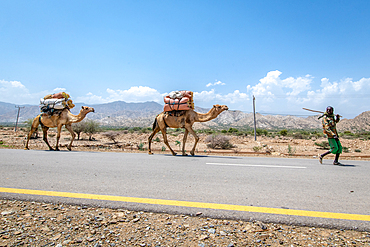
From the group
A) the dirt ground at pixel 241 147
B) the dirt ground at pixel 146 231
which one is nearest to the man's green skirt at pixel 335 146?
the dirt ground at pixel 241 147

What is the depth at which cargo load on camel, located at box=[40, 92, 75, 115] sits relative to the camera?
12305 mm

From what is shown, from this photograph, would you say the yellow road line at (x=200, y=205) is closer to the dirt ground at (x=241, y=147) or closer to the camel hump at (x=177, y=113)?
the camel hump at (x=177, y=113)

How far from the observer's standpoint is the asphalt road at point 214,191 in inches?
124

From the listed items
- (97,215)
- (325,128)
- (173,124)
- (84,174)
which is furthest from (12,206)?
(325,128)

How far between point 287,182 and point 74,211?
A: 4155 millimetres

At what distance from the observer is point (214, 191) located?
4.10 m

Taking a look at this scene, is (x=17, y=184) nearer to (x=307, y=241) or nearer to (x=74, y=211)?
(x=74, y=211)

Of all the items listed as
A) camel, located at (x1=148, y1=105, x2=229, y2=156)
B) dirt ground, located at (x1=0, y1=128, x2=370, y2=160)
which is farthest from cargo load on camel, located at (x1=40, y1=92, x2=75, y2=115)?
camel, located at (x1=148, y1=105, x2=229, y2=156)

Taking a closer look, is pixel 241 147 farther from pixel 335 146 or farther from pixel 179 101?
pixel 335 146

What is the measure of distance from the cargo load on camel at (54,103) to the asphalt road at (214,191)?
698cm

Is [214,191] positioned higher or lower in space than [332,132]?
lower

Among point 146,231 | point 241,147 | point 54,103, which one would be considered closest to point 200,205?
point 146,231

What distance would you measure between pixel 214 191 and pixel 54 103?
1171 cm

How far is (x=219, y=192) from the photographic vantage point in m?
4.04
